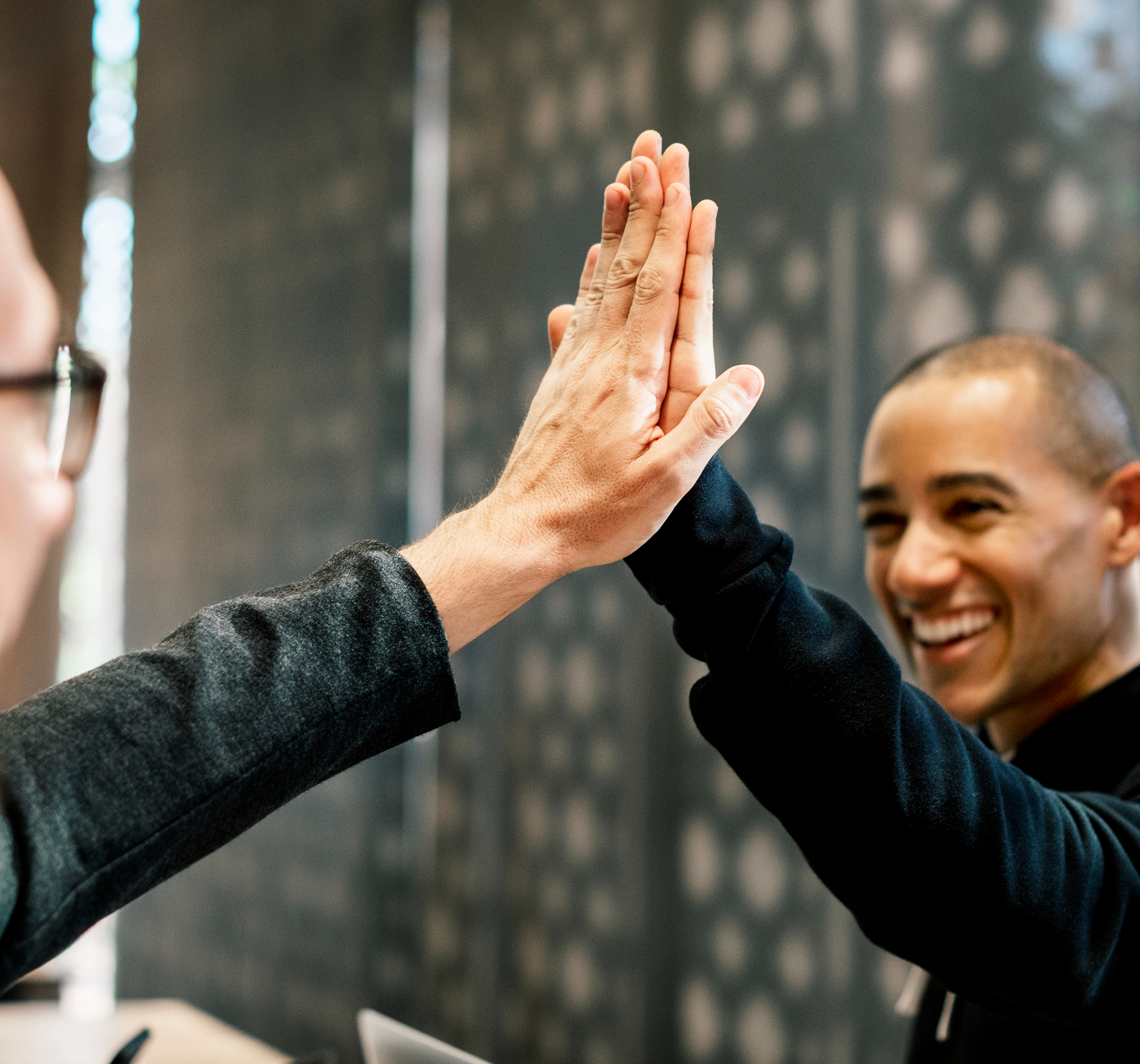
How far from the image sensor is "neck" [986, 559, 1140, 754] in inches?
50.9

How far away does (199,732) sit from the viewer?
2.39 ft

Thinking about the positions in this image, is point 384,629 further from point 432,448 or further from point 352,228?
point 352,228

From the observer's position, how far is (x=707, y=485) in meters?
0.92

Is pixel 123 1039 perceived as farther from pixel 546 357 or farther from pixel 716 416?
pixel 716 416

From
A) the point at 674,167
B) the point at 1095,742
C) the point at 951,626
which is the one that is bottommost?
the point at 1095,742

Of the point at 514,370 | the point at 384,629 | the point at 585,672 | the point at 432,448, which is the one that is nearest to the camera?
the point at 384,629

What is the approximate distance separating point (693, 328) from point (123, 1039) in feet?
6.89

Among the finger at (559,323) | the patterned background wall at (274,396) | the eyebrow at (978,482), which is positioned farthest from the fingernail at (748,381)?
the patterned background wall at (274,396)

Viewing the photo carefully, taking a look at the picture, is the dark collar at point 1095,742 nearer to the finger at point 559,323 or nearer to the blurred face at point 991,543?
the blurred face at point 991,543

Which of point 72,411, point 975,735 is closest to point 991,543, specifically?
point 975,735

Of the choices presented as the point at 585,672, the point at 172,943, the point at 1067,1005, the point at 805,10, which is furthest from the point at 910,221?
the point at 172,943

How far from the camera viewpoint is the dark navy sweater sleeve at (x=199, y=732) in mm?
676

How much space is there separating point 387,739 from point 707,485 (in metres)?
0.32

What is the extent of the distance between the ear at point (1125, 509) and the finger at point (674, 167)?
66cm
